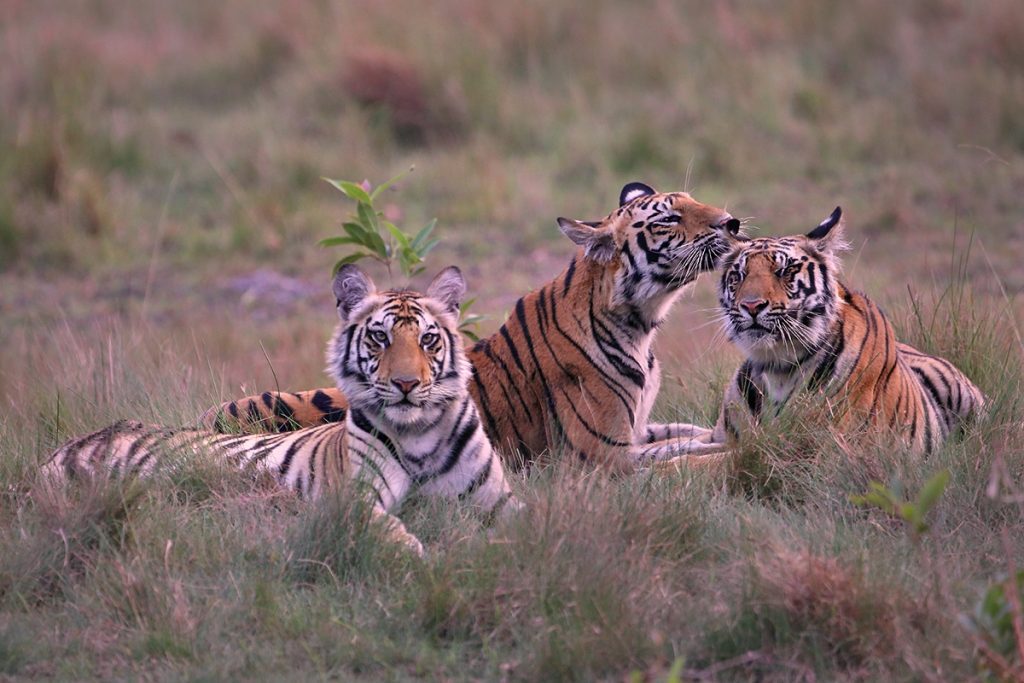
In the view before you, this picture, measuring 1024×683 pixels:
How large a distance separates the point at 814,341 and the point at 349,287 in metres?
1.72

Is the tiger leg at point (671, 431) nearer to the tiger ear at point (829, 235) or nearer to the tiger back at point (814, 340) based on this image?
the tiger back at point (814, 340)

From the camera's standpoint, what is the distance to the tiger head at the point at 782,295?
521 cm

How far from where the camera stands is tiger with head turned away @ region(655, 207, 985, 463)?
5.21m

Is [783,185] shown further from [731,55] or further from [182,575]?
[182,575]

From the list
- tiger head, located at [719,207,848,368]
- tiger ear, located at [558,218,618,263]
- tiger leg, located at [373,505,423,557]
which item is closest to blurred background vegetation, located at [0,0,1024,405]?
tiger ear, located at [558,218,618,263]

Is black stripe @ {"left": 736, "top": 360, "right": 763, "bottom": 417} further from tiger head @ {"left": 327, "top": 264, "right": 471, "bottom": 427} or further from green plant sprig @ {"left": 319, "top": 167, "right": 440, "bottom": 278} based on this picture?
green plant sprig @ {"left": 319, "top": 167, "right": 440, "bottom": 278}

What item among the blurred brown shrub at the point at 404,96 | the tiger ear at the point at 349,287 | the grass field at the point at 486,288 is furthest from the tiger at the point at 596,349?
the blurred brown shrub at the point at 404,96

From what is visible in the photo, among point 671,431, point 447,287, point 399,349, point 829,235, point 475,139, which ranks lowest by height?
point 671,431

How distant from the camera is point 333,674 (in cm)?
390

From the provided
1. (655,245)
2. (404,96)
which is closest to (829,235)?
(655,245)

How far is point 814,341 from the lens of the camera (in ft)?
17.4

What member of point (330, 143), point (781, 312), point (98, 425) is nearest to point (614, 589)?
point (781, 312)

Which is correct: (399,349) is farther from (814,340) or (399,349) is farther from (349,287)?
(814,340)

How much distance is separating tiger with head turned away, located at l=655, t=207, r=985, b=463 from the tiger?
8.8 inches
